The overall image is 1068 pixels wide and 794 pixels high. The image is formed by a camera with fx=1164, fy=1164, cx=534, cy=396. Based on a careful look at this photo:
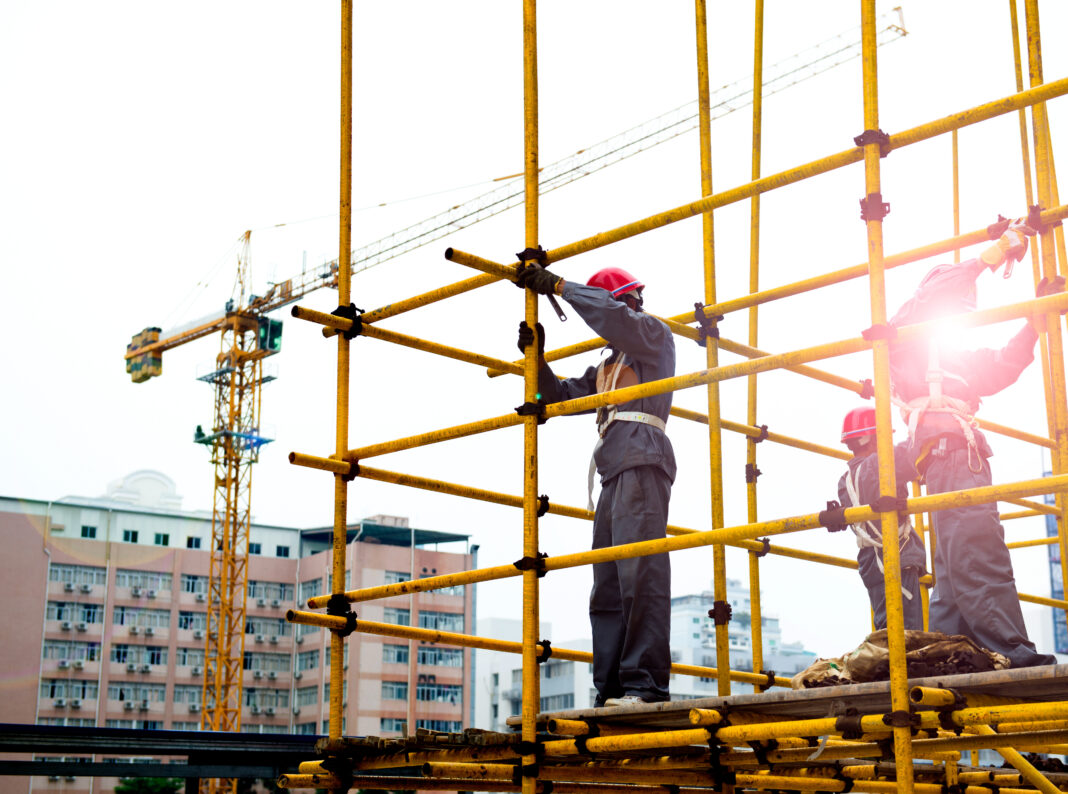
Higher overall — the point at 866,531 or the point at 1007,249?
the point at 1007,249

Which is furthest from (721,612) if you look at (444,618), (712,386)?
(444,618)

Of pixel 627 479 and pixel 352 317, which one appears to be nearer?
pixel 627 479

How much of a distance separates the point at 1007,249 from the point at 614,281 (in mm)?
1754

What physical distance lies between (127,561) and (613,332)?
6792 centimetres

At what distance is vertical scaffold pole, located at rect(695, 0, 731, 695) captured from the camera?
5.58 metres

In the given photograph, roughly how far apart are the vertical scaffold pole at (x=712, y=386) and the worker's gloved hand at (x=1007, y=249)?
137 centimetres

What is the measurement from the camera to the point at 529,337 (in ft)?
16.7

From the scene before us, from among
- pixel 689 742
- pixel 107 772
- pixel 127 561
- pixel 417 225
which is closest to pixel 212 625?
pixel 127 561

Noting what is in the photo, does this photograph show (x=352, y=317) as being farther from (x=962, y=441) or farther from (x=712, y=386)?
(x=962, y=441)

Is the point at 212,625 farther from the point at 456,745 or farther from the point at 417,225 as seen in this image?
the point at 456,745

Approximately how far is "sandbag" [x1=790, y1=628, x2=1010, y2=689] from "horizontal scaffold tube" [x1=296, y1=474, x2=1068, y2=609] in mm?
564

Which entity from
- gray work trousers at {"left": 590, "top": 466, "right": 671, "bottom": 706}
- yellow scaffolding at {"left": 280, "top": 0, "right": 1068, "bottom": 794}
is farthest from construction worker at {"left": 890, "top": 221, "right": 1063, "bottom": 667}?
gray work trousers at {"left": 590, "top": 466, "right": 671, "bottom": 706}

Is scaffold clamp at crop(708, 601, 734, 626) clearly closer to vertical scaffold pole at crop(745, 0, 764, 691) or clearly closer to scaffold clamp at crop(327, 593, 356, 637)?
vertical scaffold pole at crop(745, 0, 764, 691)

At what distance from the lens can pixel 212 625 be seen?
66.4 metres
